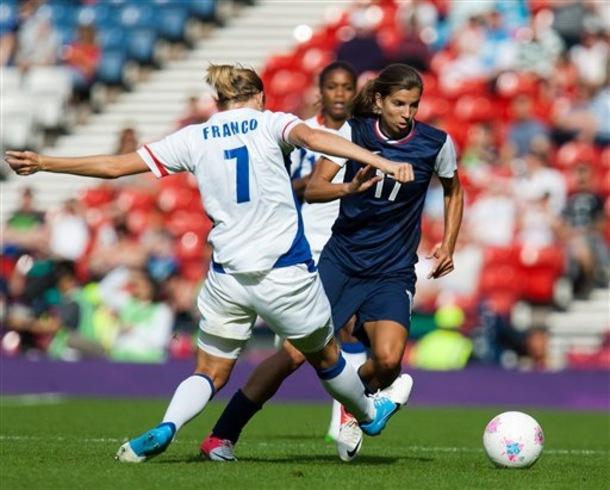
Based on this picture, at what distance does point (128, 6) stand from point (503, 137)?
7893 mm

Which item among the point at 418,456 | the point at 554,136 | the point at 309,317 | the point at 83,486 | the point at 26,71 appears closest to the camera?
the point at 83,486

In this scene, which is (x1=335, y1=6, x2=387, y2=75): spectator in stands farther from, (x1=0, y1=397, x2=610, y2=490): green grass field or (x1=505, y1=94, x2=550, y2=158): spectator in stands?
(x1=0, y1=397, x2=610, y2=490): green grass field

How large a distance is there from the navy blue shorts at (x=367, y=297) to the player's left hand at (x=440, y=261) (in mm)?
325

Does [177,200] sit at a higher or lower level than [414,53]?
lower

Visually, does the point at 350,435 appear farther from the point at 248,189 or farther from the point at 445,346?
the point at 445,346

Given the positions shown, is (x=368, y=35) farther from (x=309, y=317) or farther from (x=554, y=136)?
(x=309, y=317)

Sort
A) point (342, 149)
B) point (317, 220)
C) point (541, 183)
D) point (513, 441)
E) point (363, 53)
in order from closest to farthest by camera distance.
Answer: point (342, 149) < point (513, 441) < point (317, 220) < point (541, 183) < point (363, 53)

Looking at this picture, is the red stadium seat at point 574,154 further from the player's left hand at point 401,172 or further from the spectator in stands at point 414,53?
the player's left hand at point 401,172

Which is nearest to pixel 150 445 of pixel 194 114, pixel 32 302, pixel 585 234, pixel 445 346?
pixel 445 346

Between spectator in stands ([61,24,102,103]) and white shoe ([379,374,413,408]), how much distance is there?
15796 mm

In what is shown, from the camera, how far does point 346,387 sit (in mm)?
8000

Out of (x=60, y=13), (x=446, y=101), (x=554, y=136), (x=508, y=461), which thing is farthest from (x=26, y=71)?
(x=508, y=461)

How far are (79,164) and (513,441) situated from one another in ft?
9.26

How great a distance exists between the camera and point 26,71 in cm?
2362
